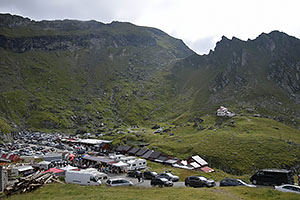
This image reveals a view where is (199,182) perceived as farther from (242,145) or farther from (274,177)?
(242,145)

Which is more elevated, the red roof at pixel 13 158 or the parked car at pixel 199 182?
the parked car at pixel 199 182

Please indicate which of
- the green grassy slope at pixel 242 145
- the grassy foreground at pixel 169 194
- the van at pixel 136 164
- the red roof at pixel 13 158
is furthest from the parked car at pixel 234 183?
the red roof at pixel 13 158

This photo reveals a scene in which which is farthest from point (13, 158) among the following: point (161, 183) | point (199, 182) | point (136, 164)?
point (199, 182)

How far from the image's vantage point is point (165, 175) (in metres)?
43.4

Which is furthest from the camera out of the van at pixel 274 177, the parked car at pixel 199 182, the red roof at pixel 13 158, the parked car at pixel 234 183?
the red roof at pixel 13 158

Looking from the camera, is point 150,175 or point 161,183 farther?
point 150,175

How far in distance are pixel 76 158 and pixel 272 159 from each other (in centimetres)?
6985

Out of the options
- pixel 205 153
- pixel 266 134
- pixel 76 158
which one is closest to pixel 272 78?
pixel 266 134

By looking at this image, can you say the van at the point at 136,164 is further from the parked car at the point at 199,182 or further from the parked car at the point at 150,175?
the parked car at the point at 199,182

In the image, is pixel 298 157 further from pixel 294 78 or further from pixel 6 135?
pixel 6 135

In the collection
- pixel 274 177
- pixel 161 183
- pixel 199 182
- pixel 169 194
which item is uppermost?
pixel 274 177

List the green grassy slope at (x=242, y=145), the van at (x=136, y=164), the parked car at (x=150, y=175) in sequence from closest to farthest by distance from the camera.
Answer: the parked car at (x=150, y=175) < the van at (x=136, y=164) < the green grassy slope at (x=242, y=145)

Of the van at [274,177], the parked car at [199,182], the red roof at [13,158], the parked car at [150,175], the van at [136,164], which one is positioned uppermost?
the van at [274,177]

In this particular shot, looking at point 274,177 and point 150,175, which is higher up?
point 274,177
